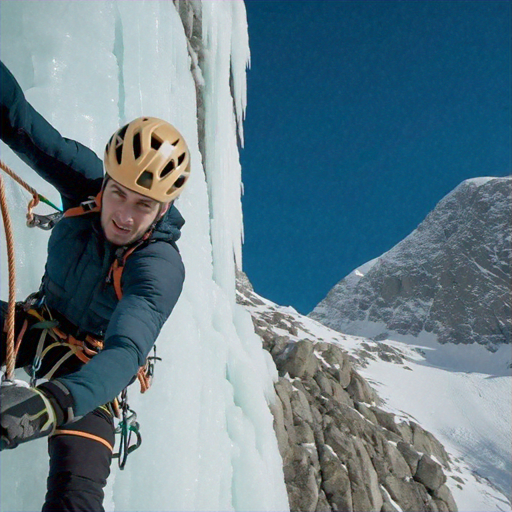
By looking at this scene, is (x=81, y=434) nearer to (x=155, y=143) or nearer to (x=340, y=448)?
(x=155, y=143)

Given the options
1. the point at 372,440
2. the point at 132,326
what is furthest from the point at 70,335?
the point at 372,440

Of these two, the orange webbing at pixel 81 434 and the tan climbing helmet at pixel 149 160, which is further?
the tan climbing helmet at pixel 149 160

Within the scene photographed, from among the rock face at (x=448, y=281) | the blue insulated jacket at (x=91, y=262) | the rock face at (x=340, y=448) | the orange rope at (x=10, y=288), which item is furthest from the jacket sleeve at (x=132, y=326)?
the rock face at (x=448, y=281)

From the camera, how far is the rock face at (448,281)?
104m

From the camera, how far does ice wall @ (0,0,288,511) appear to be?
342 cm

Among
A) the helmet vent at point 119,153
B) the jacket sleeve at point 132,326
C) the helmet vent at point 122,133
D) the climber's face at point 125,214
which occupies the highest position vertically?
the helmet vent at point 122,133

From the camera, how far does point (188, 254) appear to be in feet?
19.6

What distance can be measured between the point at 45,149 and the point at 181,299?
3.21 meters

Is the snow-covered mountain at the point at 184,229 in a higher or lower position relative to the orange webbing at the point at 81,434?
higher

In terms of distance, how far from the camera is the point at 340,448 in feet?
72.0

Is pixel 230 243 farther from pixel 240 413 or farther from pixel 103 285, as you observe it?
pixel 103 285

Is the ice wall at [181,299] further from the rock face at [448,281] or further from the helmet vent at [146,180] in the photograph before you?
the rock face at [448,281]

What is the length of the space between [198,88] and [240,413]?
694 cm

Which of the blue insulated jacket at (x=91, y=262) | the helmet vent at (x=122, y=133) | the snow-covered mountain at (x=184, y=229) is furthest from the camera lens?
the snow-covered mountain at (x=184, y=229)
